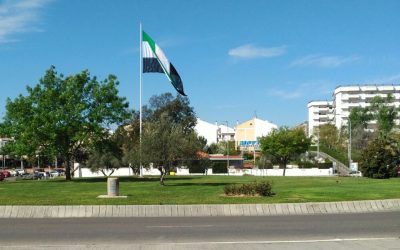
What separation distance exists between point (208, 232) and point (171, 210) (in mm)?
5680

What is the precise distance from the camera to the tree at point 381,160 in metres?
50.9

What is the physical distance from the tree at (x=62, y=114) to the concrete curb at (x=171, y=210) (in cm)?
3148

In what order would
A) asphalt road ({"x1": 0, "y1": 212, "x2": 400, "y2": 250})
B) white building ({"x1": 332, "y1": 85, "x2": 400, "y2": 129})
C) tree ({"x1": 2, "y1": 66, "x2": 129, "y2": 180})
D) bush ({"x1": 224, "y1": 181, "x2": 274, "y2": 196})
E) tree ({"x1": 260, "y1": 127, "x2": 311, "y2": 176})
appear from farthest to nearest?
white building ({"x1": 332, "y1": 85, "x2": 400, "y2": 129})
tree ({"x1": 260, "y1": 127, "x2": 311, "y2": 176})
tree ({"x1": 2, "y1": 66, "x2": 129, "y2": 180})
bush ({"x1": 224, "y1": 181, "x2": 274, "y2": 196})
asphalt road ({"x1": 0, "y1": 212, "x2": 400, "y2": 250})

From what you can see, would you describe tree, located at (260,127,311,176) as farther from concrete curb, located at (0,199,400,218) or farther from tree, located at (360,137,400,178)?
concrete curb, located at (0,199,400,218)

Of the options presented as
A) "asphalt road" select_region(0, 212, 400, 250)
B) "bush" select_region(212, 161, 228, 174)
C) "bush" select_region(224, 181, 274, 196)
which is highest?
"bush" select_region(224, 181, 274, 196)

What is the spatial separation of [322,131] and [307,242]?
13240cm

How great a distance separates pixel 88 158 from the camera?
6544 cm

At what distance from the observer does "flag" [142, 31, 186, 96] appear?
5700 centimetres

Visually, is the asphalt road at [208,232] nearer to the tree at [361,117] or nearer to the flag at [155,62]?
the flag at [155,62]

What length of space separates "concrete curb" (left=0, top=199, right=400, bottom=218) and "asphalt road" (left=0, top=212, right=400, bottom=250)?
Result: 110 centimetres

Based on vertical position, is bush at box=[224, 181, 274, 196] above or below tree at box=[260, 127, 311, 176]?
below

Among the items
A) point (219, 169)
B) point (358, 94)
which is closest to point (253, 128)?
point (358, 94)

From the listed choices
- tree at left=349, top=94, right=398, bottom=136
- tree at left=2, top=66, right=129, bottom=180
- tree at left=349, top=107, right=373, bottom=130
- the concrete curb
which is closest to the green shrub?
the concrete curb

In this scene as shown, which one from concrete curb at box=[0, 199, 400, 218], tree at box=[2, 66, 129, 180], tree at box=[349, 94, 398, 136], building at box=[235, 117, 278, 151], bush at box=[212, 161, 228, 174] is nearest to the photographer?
concrete curb at box=[0, 199, 400, 218]
